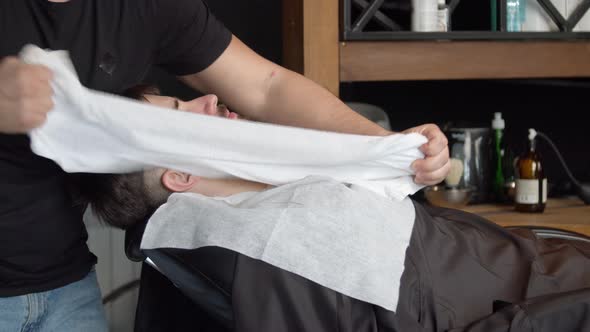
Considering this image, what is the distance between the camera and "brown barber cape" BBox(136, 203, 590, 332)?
124 centimetres

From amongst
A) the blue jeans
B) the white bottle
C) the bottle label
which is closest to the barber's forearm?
the blue jeans

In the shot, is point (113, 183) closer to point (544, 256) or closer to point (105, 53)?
point (105, 53)

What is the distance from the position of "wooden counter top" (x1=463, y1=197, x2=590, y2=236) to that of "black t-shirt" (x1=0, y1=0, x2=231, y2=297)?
45.3 inches

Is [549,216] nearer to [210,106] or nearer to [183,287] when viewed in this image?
[210,106]

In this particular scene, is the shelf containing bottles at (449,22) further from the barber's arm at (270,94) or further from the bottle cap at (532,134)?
the barber's arm at (270,94)

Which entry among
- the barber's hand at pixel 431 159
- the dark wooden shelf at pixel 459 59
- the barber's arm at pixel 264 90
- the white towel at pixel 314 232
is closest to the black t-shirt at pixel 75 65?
the barber's arm at pixel 264 90

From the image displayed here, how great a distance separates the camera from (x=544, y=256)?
5.09ft

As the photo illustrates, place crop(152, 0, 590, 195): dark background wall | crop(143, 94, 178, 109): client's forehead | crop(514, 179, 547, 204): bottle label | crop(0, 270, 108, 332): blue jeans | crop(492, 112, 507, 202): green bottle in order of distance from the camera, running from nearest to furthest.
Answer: crop(0, 270, 108, 332): blue jeans < crop(143, 94, 178, 109): client's forehead < crop(514, 179, 547, 204): bottle label < crop(492, 112, 507, 202): green bottle < crop(152, 0, 590, 195): dark background wall

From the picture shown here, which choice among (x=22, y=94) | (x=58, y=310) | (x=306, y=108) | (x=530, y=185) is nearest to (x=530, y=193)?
(x=530, y=185)

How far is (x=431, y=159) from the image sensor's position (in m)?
1.40

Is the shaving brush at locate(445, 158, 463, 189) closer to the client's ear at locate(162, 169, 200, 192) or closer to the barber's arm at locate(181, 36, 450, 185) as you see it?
the barber's arm at locate(181, 36, 450, 185)

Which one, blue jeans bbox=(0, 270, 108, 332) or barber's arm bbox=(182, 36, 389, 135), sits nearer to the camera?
blue jeans bbox=(0, 270, 108, 332)


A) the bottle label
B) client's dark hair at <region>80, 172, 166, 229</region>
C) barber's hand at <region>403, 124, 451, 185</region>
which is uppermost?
barber's hand at <region>403, 124, 451, 185</region>

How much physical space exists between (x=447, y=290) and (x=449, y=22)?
1232mm
